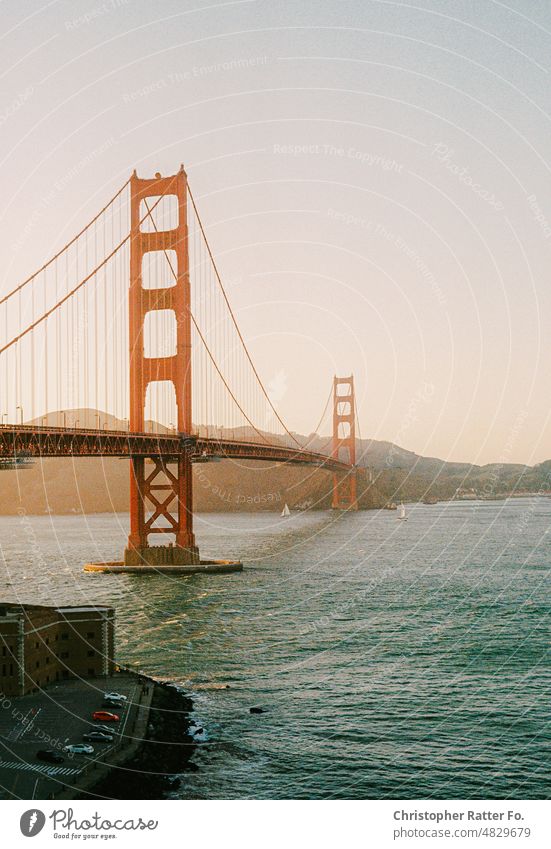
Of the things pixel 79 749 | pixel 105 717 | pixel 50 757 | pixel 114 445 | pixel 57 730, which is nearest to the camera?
pixel 50 757

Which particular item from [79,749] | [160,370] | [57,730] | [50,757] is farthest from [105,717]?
[160,370]

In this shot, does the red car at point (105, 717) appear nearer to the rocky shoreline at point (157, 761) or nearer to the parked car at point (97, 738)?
the rocky shoreline at point (157, 761)

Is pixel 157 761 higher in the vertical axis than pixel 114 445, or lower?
lower

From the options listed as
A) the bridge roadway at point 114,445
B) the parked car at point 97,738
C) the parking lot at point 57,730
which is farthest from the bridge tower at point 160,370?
the parked car at point 97,738

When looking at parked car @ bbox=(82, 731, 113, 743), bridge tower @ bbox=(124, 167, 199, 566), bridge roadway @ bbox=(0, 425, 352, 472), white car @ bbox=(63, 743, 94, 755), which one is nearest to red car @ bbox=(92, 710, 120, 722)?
parked car @ bbox=(82, 731, 113, 743)

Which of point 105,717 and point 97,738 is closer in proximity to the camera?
point 97,738

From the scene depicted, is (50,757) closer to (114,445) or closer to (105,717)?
(105,717)
